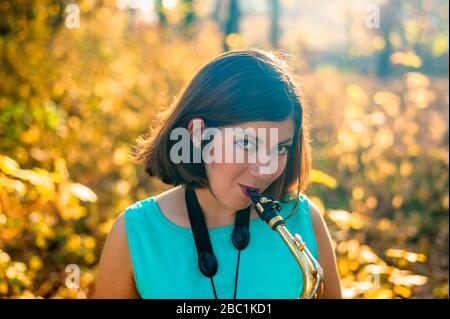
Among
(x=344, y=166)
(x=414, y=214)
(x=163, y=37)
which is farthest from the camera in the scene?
(x=163, y=37)

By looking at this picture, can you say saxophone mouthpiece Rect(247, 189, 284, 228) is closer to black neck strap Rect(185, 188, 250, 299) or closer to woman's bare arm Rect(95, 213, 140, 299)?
black neck strap Rect(185, 188, 250, 299)

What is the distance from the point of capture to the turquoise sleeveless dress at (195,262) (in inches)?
71.0

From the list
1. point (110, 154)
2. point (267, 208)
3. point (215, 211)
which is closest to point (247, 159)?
point (267, 208)

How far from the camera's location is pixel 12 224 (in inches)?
99.7

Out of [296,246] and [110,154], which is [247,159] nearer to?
[296,246]

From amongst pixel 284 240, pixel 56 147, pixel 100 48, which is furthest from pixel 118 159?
pixel 284 240

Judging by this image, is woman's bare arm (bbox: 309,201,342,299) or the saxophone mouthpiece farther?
woman's bare arm (bbox: 309,201,342,299)

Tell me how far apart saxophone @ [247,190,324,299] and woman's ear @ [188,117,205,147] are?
0.25 m

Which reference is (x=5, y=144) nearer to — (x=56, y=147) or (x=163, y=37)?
(x=56, y=147)

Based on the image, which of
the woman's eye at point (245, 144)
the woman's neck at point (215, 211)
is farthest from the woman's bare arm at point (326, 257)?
the woman's eye at point (245, 144)

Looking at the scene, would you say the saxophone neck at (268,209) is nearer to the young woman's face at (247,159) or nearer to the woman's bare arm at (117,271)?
the young woman's face at (247,159)

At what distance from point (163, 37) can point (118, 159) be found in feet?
16.3

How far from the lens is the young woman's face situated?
67.9 inches

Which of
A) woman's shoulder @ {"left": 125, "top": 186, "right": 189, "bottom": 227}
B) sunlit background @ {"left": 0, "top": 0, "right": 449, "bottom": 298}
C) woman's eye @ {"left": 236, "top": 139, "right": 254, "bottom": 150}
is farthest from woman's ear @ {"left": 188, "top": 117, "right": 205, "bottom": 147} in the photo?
sunlit background @ {"left": 0, "top": 0, "right": 449, "bottom": 298}
